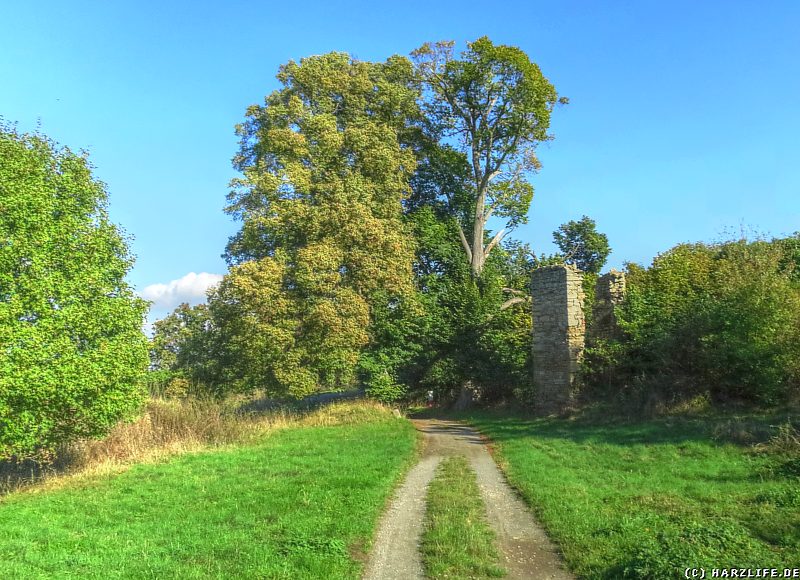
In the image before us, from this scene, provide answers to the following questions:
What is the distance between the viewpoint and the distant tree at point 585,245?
154ft

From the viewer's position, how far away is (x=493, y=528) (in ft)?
24.7

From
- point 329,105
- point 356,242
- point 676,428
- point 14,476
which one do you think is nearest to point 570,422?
point 676,428

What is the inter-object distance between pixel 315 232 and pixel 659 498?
699 inches

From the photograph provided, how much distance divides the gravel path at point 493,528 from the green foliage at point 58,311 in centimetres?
750

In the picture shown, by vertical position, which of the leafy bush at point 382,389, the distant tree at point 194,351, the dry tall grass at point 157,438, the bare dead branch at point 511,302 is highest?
the bare dead branch at point 511,302

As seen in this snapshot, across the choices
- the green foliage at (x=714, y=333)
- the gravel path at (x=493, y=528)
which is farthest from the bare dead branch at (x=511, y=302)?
the gravel path at (x=493, y=528)

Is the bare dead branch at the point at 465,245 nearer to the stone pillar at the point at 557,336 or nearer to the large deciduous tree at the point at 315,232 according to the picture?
the large deciduous tree at the point at 315,232

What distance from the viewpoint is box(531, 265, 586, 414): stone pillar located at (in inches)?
802

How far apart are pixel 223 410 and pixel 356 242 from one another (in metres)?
8.78

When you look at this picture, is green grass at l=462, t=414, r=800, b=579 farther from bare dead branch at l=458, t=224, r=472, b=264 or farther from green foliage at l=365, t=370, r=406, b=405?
bare dead branch at l=458, t=224, r=472, b=264

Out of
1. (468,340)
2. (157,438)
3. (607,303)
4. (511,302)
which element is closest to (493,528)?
(157,438)

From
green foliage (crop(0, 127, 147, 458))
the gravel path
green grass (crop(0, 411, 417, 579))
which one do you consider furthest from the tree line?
the gravel path

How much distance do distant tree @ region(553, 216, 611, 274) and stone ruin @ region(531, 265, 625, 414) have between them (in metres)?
25.7

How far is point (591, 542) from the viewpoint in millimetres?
6543
